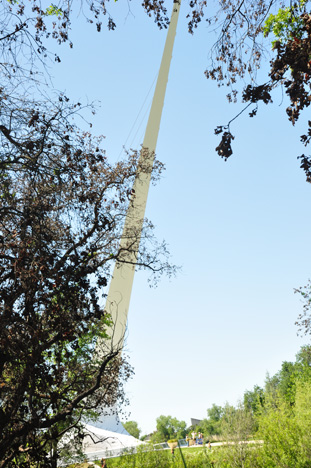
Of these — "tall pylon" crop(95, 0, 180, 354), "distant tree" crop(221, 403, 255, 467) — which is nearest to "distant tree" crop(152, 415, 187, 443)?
"tall pylon" crop(95, 0, 180, 354)

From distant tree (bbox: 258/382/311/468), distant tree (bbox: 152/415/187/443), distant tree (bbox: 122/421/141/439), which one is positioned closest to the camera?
distant tree (bbox: 258/382/311/468)

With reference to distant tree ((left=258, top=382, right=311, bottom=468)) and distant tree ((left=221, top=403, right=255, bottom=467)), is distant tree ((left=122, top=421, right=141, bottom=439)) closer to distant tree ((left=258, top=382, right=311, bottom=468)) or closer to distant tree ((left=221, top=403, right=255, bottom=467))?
distant tree ((left=221, top=403, right=255, bottom=467))

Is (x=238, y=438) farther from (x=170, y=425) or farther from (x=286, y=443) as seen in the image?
(x=170, y=425)

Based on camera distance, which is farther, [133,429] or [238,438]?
[133,429]

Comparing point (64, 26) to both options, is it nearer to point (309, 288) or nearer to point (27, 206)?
point (27, 206)

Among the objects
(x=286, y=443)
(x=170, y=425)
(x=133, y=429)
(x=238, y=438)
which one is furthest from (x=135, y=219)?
(x=170, y=425)

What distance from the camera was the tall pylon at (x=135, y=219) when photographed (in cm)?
1442

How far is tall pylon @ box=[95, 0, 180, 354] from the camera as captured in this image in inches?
568

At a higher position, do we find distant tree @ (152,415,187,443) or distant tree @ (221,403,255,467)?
distant tree @ (152,415,187,443)

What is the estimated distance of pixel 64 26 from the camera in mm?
5992

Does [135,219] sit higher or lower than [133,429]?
higher

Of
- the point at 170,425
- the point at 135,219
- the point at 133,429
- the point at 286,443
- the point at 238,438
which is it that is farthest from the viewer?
the point at 170,425

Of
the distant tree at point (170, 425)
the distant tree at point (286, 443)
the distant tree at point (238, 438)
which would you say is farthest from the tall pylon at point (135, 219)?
the distant tree at point (170, 425)

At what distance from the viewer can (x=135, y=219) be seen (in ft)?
70.2
